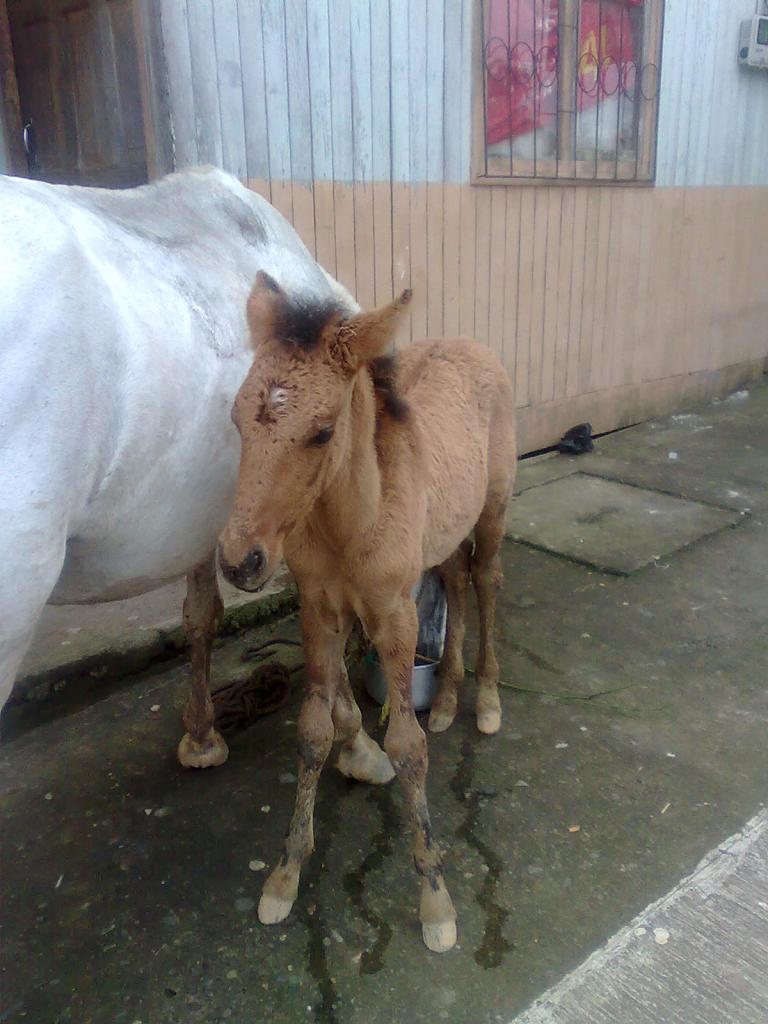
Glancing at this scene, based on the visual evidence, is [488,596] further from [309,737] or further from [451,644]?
[309,737]

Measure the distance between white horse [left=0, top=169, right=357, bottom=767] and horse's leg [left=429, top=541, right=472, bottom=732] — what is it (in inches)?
50.5

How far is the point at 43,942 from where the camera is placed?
2.17 m

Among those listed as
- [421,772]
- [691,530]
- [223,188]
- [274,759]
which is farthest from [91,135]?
[691,530]

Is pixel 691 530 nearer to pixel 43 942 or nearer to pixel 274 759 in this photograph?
pixel 274 759

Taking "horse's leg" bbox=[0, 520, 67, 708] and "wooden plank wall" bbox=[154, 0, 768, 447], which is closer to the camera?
"horse's leg" bbox=[0, 520, 67, 708]

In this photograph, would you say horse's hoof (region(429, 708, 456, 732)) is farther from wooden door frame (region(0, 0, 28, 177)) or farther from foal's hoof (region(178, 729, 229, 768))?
wooden door frame (region(0, 0, 28, 177))

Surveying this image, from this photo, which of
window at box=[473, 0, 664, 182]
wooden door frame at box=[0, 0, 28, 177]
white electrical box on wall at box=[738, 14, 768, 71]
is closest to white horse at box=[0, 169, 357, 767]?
wooden door frame at box=[0, 0, 28, 177]

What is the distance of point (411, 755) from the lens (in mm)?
2221

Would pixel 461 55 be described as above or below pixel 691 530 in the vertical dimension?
above

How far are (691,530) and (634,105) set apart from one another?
3.49 metres

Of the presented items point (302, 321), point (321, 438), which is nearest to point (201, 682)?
point (321, 438)

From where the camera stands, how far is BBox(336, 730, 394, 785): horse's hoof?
276cm

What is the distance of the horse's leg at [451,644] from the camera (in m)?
3.09

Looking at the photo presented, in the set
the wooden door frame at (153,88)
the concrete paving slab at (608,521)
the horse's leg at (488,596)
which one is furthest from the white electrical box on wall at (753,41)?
the horse's leg at (488,596)
